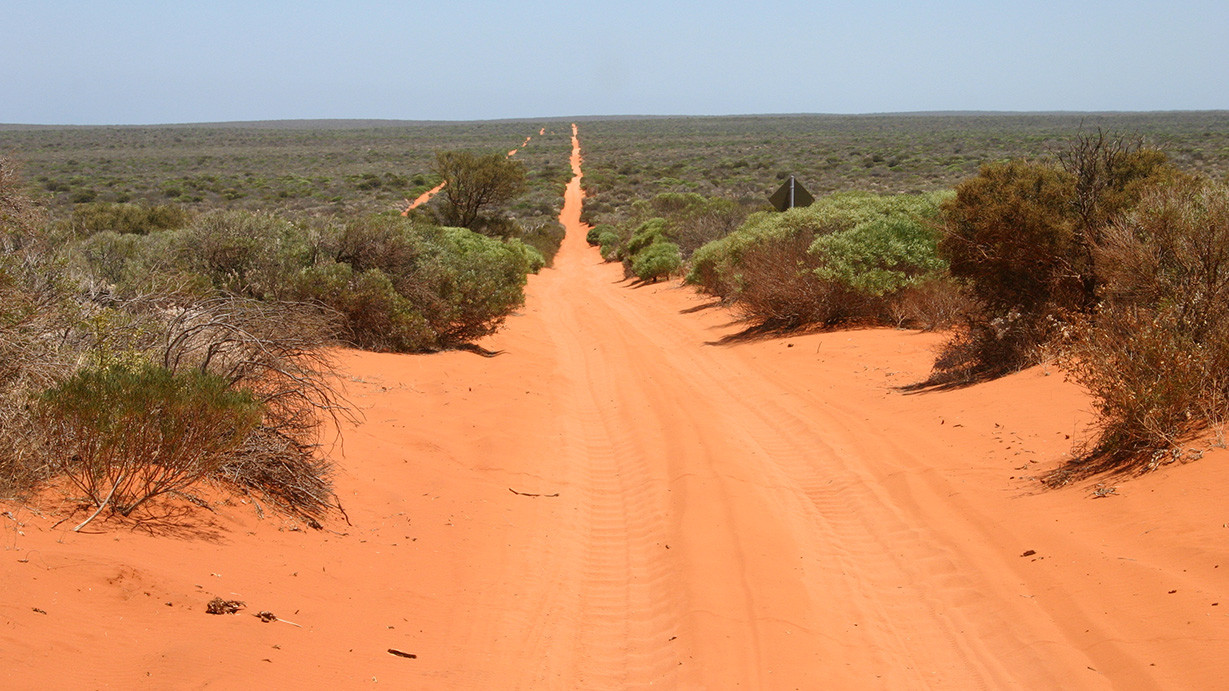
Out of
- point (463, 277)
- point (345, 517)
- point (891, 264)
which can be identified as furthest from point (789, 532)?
point (891, 264)

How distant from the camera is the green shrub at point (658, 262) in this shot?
29.5 meters

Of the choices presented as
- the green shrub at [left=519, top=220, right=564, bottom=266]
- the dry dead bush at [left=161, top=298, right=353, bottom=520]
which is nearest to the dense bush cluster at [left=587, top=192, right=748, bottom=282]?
the green shrub at [left=519, top=220, right=564, bottom=266]

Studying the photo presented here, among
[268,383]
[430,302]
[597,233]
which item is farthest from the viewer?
[597,233]

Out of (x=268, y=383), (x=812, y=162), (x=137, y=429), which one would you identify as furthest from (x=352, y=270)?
(x=812, y=162)

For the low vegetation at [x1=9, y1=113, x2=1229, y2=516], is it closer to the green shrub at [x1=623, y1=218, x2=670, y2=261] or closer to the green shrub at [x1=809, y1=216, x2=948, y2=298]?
the green shrub at [x1=809, y1=216, x2=948, y2=298]

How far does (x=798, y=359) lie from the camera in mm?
14703

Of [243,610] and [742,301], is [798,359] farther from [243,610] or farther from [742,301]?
[243,610]

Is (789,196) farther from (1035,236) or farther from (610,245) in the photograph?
(610,245)

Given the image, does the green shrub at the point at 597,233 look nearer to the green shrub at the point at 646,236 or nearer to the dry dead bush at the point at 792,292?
the green shrub at the point at 646,236

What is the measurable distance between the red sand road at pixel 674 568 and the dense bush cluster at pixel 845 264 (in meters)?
5.82

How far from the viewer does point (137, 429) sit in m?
5.33

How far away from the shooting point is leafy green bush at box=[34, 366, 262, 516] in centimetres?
520

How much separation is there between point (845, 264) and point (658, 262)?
1363cm

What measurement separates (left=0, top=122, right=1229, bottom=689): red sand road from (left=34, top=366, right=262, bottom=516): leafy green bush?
0.33 m
